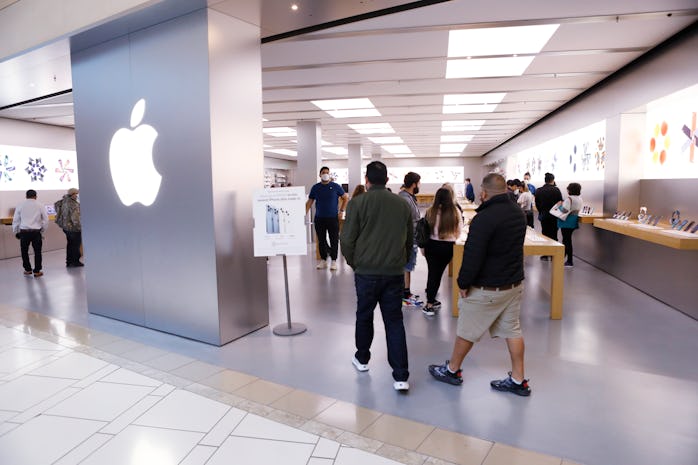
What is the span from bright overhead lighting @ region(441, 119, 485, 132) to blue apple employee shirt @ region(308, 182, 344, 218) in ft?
18.0

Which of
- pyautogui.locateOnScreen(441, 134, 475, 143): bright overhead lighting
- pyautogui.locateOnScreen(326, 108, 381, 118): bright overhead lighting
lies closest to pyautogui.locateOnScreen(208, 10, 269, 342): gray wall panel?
pyautogui.locateOnScreen(326, 108, 381, 118): bright overhead lighting

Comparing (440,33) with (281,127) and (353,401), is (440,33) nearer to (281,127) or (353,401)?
(353,401)

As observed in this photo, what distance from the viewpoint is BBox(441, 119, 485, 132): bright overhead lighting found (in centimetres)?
1176

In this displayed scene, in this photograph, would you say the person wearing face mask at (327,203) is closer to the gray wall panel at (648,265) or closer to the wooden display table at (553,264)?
the wooden display table at (553,264)

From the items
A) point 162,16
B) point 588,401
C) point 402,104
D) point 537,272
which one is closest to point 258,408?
point 588,401

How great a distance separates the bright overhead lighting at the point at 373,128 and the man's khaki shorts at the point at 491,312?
9.29 m

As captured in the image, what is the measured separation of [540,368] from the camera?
11.5 ft

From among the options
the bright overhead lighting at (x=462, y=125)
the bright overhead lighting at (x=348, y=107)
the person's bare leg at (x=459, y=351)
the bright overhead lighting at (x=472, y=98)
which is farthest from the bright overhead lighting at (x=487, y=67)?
the bright overhead lighting at (x=462, y=125)

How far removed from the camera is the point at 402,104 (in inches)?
354

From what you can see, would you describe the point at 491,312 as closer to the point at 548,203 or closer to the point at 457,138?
the point at 548,203

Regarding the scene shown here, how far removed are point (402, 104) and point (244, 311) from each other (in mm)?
6118

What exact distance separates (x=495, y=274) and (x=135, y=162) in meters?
3.75

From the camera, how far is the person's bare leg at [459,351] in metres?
3.15

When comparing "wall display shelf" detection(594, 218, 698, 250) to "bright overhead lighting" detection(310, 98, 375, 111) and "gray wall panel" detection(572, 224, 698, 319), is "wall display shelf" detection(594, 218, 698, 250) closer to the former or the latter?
"gray wall panel" detection(572, 224, 698, 319)
